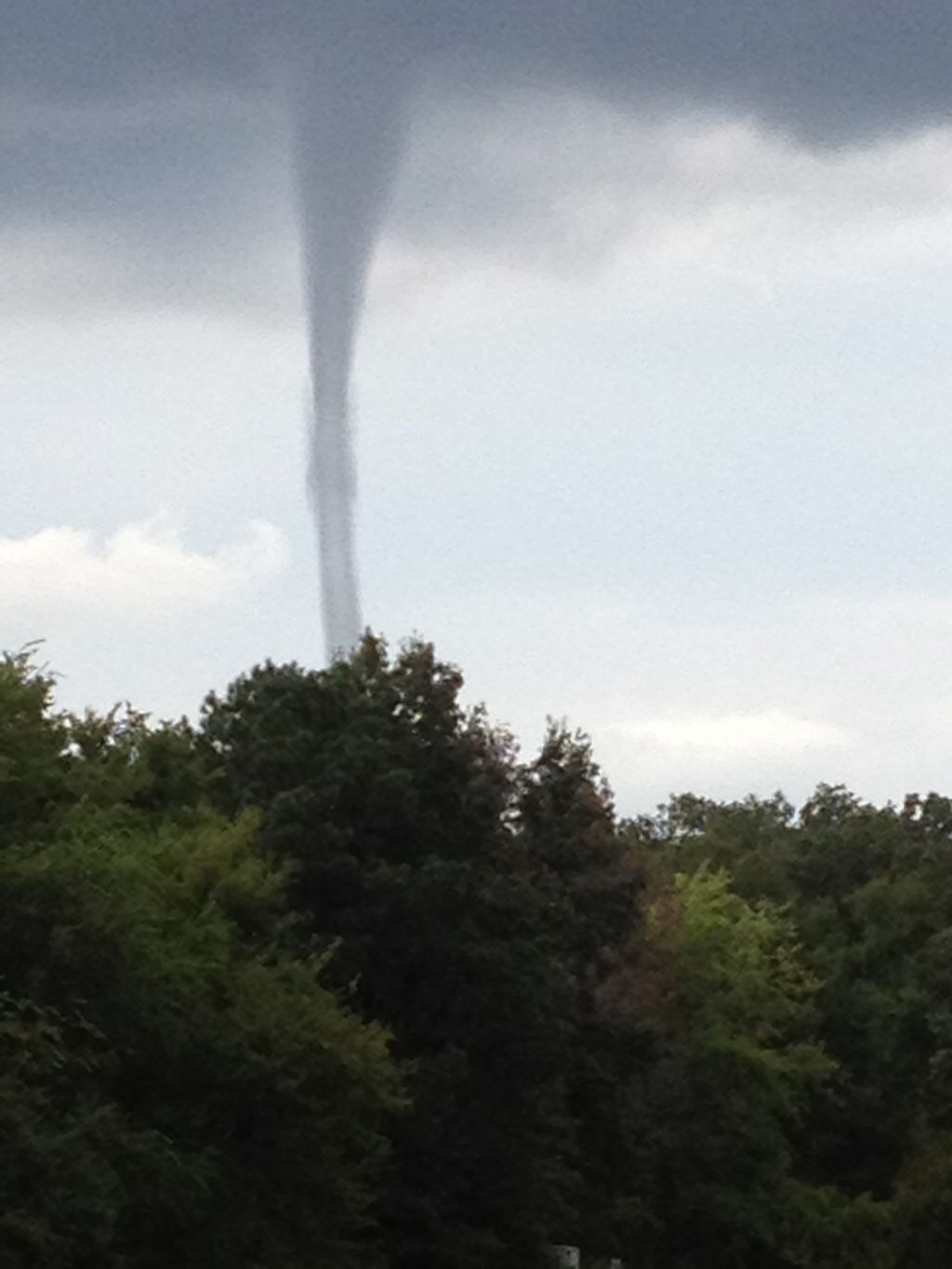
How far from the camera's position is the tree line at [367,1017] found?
160ft

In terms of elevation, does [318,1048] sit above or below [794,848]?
below

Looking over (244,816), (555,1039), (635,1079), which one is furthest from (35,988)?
(635,1079)

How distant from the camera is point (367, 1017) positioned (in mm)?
63594

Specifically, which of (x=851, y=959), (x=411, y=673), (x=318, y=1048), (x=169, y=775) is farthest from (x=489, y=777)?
(x=851, y=959)

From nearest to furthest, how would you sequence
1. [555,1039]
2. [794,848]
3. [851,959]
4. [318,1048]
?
1. [318,1048]
2. [555,1039]
3. [851,959]
4. [794,848]

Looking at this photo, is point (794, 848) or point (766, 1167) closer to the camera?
point (766, 1167)

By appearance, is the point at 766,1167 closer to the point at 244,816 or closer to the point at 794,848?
the point at 794,848

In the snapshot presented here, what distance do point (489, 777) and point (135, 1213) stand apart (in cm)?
1950

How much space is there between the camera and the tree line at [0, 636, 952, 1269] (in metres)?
48.7

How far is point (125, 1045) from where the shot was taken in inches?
1981

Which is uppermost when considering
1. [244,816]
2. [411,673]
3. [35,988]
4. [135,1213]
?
[411,673]

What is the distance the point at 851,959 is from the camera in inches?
4343

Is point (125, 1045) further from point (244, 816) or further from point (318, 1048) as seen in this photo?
point (244, 816)

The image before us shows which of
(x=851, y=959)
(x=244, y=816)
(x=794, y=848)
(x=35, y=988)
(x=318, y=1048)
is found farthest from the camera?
(x=794, y=848)
